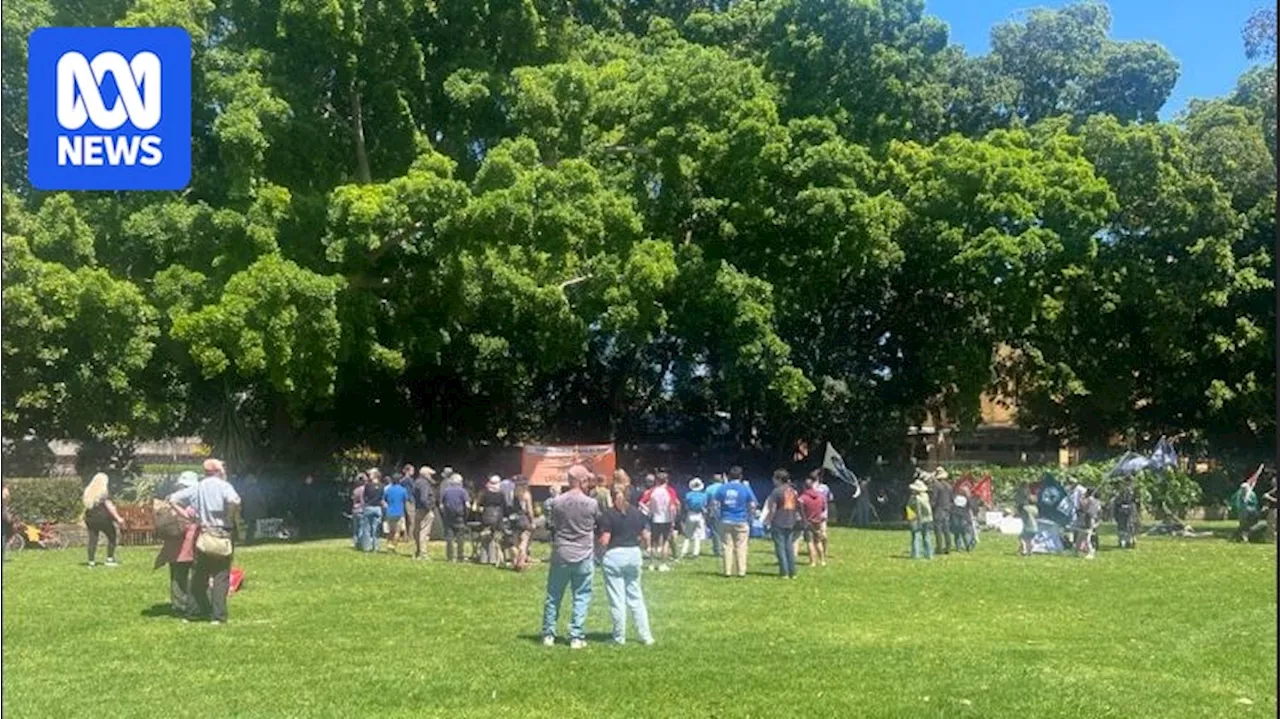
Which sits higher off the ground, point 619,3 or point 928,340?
point 619,3

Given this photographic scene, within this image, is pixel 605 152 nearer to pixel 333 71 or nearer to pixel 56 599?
pixel 333 71

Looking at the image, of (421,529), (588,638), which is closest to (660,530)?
(421,529)

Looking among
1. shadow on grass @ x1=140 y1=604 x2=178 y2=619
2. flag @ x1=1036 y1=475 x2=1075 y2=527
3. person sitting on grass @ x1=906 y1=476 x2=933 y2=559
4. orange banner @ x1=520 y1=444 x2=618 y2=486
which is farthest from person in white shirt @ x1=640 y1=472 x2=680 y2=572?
shadow on grass @ x1=140 y1=604 x2=178 y2=619

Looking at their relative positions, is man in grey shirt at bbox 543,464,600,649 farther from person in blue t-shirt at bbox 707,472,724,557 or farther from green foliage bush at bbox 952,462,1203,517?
green foliage bush at bbox 952,462,1203,517

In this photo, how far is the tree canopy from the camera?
26.3 m

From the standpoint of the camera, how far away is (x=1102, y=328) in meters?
40.8

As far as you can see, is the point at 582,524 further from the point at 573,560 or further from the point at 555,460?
the point at 555,460

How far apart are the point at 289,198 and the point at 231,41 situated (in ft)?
11.4

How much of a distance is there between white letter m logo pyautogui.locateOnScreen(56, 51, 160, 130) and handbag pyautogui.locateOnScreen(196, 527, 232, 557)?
7256 millimetres

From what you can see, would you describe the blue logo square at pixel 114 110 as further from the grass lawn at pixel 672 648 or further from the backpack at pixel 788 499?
the backpack at pixel 788 499

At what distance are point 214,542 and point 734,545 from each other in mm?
8530

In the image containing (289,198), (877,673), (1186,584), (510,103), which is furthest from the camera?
(510,103)

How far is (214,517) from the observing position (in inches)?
534

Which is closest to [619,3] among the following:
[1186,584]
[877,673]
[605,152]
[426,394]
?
[605,152]
